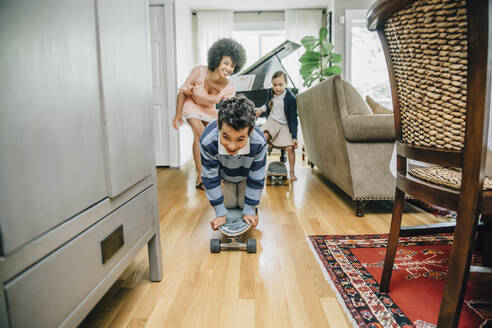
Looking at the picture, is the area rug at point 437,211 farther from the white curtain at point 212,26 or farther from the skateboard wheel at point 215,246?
the white curtain at point 212,26

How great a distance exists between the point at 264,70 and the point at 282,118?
3.20ft

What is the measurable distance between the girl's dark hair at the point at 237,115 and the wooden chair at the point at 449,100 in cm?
52

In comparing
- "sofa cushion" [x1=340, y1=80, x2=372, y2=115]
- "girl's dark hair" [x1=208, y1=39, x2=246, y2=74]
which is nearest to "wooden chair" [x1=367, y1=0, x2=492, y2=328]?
"sofa cushion" [x1=340, y1=80, x2=372, y2=115]

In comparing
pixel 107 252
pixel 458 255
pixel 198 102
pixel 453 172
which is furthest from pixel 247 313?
pixel 198 102

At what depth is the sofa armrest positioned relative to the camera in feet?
5.52

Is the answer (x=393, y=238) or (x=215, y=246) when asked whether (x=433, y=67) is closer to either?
(x=393, y=238)

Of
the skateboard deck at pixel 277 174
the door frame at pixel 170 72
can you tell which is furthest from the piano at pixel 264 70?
the skateboard deck at pixel 277 174

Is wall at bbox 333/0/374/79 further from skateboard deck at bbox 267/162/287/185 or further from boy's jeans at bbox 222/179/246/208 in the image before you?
boy's jeans at bbox 222/179/246/208

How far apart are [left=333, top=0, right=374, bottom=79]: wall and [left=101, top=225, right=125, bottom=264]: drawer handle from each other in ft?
15.0

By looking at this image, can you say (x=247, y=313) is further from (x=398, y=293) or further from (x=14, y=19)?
(x=14, y=19)

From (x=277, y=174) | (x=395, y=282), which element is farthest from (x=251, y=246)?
(x=277, y=174)

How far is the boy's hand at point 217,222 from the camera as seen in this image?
4.60ft

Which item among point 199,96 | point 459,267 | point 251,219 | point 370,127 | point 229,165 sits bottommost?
point 251,219

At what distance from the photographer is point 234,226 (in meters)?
1.40
